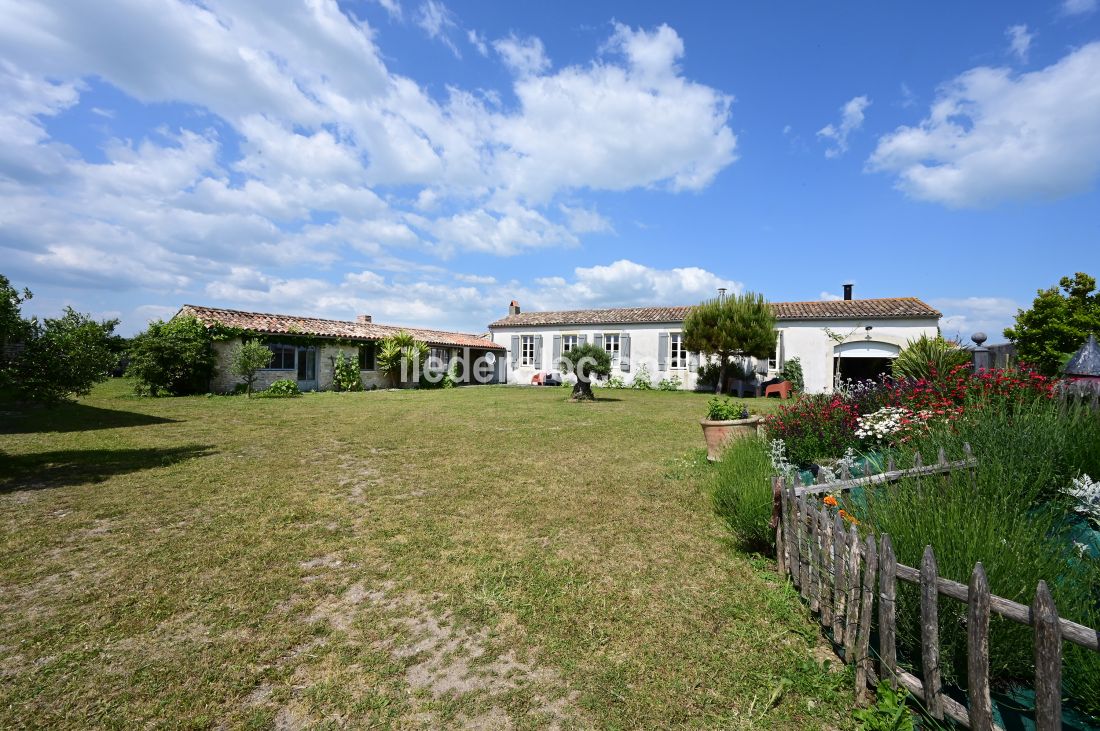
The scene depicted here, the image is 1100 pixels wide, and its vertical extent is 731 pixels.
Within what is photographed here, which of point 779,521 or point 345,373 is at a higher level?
point 345,373

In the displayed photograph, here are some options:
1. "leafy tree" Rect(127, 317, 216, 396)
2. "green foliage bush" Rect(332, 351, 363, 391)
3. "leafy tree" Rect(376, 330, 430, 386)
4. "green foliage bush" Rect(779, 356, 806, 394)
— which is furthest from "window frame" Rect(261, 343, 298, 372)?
"green foliage bush" Rect(779, 356, 806, 394)

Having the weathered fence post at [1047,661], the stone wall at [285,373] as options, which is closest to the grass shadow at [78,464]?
the weathered fence post at [1047,661]

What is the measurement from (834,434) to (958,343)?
24.4 ft

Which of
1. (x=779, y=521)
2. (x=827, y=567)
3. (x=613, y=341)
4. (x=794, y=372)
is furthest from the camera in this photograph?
(x=613, y=341)

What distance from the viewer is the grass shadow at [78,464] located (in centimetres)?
605

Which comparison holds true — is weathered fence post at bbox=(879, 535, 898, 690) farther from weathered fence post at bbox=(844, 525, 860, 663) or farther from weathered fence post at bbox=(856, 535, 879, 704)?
weathered fence post at bbox=(844, 525, 860, 663)

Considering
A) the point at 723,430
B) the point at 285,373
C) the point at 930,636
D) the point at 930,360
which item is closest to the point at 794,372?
the point at 930,360

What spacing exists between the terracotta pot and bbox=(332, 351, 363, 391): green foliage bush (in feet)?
59.6

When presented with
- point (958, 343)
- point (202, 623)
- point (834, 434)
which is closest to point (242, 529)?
point (202, 623)

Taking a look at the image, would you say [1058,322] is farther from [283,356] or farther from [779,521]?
[283,356]

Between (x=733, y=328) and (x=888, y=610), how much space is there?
1955 cm

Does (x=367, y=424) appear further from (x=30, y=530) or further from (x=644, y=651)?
(x=644, y=651)

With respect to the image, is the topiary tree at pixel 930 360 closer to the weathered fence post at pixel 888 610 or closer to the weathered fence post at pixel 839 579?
the weathered fence post at pixel 839 579

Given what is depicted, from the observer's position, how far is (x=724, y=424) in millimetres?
6895
